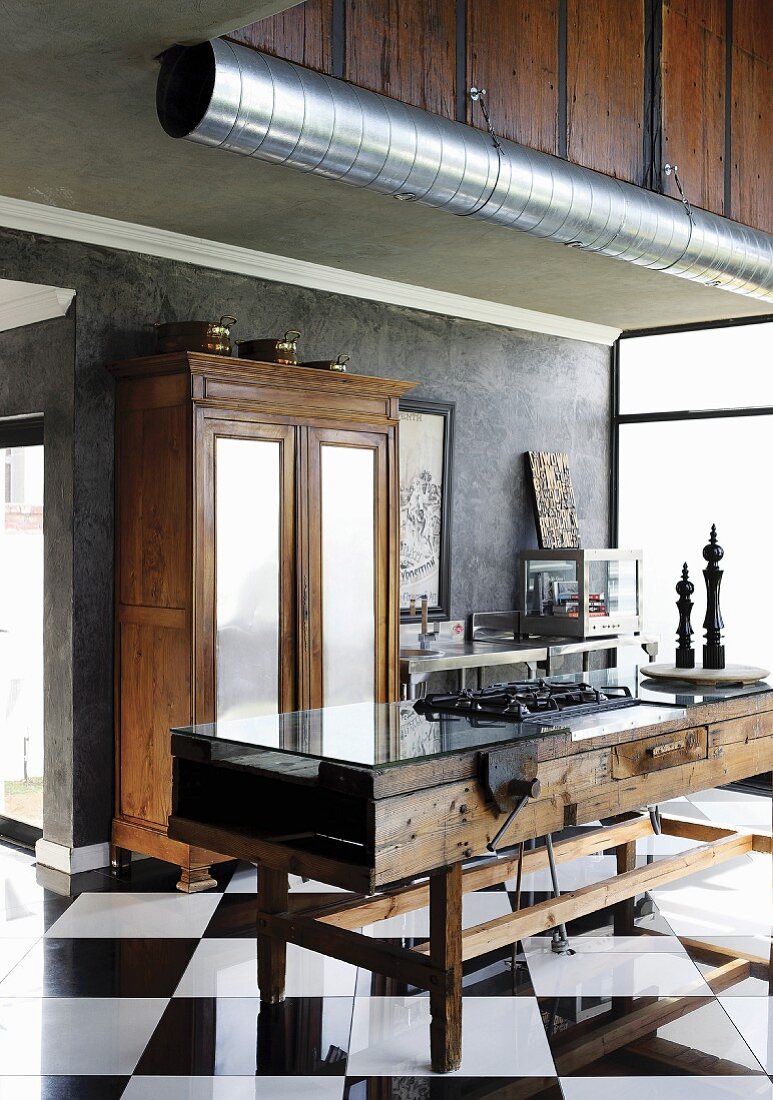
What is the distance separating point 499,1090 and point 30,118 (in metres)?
3.45

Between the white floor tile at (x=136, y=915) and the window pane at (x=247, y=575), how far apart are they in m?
0.81

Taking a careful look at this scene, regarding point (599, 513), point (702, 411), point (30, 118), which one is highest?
point (30, 118)

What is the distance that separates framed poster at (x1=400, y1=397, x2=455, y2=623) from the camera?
6.73 meters

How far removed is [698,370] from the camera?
7680mm

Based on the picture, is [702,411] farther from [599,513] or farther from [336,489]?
[336,489]

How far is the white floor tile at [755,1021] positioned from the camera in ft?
11.1

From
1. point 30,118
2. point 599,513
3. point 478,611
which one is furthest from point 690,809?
point 30,118

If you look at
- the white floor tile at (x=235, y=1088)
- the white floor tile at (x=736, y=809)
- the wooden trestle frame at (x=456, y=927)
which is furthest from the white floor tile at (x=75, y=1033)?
the white floor tile at (x=736, y=809)

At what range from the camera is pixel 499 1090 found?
3.12 meters

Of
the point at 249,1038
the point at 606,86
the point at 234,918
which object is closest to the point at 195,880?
the point at 234,918

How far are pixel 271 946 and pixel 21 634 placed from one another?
2753 millimetres

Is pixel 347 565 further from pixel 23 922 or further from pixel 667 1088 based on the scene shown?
pixel 667 1088

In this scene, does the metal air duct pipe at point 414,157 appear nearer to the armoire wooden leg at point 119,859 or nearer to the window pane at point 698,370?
the window pane at point 698,370

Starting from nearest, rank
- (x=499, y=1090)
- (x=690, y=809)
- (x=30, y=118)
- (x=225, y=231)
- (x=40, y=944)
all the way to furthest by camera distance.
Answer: (x=499, y=1090) < (x=30, y=118) < (x=40, y=944) < (x=225, y=231) < (x=690, y=809)
